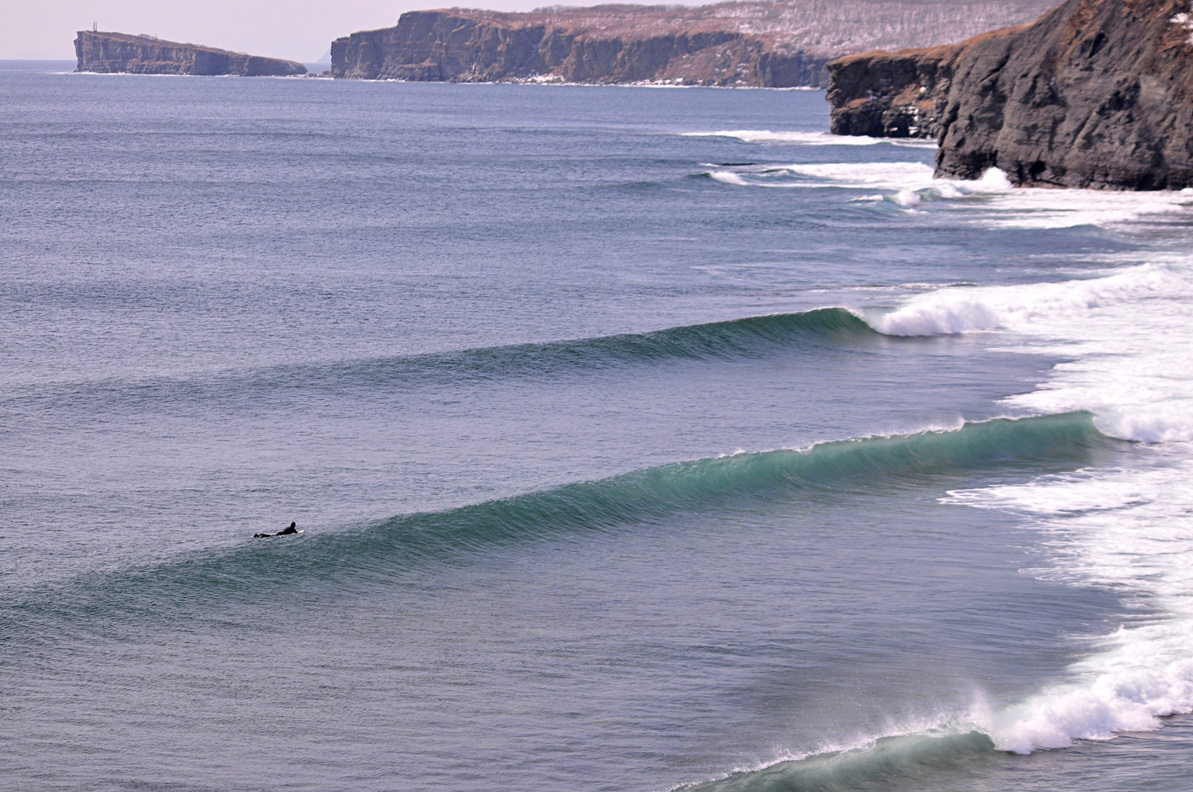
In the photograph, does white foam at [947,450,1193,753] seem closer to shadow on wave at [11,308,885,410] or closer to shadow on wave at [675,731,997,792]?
shadow on wave at [675,731,997,792]

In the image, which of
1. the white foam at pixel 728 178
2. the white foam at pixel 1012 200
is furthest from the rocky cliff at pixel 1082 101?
the white foam at pixel 728 178

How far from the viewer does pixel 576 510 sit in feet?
43.0

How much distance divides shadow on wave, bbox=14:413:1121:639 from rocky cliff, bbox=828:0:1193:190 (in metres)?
31.0

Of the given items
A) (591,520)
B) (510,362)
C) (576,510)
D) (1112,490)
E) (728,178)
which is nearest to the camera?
(591,520)

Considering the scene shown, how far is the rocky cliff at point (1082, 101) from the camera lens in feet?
138

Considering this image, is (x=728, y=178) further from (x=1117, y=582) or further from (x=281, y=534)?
(x=281, y=534)

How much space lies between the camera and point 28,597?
10609mm

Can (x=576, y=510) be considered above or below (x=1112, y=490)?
below

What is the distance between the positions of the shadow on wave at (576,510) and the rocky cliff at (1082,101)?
30985 mm

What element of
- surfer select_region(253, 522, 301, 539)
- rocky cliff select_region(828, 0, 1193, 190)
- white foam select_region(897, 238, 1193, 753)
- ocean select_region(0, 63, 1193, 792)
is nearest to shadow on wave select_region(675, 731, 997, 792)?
ocean select_region(0, 63, 1193, 792)

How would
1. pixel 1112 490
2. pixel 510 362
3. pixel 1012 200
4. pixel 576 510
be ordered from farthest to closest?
pixel 1012 200 < pixel 510 362 < pixel 1112 490 < pixel 576 510

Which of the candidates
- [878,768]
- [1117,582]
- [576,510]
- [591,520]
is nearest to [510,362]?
[576,510]

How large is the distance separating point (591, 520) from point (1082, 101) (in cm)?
3822

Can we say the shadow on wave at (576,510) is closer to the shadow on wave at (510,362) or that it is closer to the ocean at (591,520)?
the ocean at (591,520)
